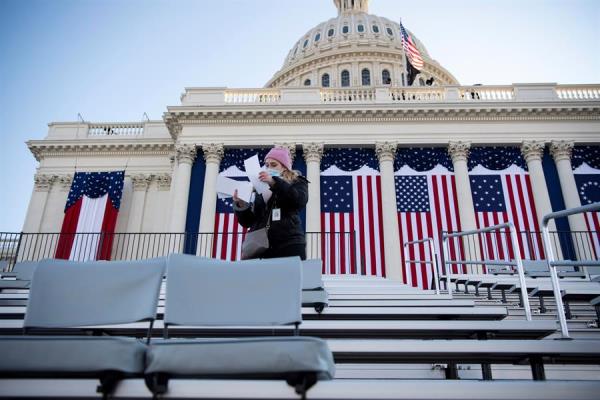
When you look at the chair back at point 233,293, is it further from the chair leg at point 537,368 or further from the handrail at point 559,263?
the handrail at point 559,263

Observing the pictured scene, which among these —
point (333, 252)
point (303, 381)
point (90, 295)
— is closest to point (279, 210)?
point (90, 295)

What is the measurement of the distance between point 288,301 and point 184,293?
2.24 feet

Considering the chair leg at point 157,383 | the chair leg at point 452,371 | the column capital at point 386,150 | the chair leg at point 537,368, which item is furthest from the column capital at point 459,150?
the chair leg at point 157,383

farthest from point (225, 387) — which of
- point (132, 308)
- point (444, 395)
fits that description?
point (444, 395)

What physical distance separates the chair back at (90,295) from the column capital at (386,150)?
1633 cm

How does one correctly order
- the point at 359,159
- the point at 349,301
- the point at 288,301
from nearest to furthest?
→ the point at 288,301 → the point at 349,301 → the point at 359,159

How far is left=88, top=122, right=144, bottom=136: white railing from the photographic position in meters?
22.4

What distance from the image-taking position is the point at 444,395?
6.98 feet

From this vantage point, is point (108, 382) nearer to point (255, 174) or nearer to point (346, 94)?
point (255, 174)

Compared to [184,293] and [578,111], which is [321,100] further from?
[184,293]

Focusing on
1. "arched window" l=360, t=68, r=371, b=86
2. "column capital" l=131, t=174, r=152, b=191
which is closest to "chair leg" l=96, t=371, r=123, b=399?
"column capital" l=131, t=174, r=152, b=191

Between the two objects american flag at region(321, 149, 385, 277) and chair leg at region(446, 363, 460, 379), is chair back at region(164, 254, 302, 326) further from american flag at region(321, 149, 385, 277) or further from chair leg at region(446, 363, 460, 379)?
american flag at region(321, 149, 385, 277)

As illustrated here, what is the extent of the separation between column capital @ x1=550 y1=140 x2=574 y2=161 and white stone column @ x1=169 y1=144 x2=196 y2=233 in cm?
1682

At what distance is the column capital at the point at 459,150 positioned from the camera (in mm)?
17953
